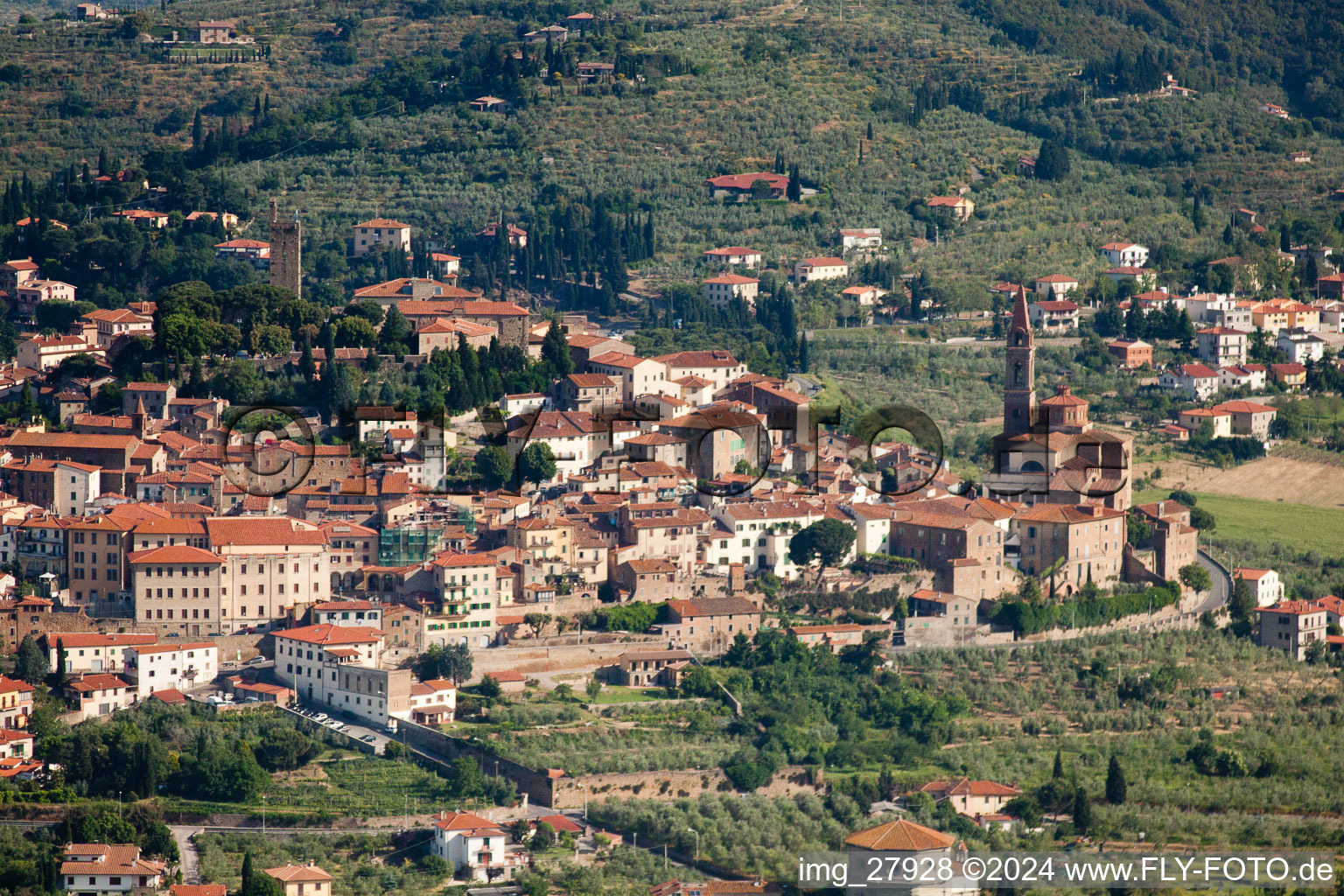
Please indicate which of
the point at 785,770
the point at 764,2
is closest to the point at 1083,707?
the point at 785,770

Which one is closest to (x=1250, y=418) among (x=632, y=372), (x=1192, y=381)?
(x=1192, y=381)

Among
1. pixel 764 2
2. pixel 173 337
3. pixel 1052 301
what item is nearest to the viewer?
pixel 173 337

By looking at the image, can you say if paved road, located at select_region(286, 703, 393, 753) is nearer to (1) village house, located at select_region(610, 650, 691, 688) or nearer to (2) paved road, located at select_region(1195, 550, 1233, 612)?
(1) village house, located at select_region(610, 650, 691, 688)

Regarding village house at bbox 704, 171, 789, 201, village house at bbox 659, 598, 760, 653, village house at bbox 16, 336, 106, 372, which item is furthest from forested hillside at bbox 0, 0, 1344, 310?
village house at bbox 659, 598, 760, 653

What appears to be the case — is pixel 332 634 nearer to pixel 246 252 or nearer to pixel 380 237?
pixel 246 252

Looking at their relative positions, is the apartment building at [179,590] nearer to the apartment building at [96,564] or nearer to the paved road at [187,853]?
the apartment building at [96,564]

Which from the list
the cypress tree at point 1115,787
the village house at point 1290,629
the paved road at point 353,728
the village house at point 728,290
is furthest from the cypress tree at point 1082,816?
the village house at point 728,290

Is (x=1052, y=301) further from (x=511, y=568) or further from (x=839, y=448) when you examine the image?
(x=511, y=568)
